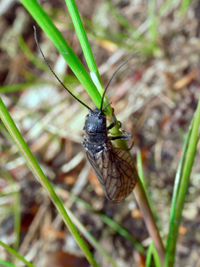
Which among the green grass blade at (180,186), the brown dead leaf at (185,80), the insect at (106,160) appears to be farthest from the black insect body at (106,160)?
the brown dead leaf at (185,80)

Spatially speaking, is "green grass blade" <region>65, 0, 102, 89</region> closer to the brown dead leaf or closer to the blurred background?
the blurred background

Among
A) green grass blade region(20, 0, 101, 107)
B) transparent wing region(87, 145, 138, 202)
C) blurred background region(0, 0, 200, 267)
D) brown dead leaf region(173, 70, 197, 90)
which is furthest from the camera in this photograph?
brown dead leaf region(173, 70, 197, 90)

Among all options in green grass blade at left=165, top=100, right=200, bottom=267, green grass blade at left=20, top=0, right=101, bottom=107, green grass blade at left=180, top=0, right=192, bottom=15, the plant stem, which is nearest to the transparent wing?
the plant stem

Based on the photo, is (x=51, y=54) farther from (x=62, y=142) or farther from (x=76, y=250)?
(x=76, y=250)

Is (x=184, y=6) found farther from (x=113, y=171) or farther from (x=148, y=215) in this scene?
(x=148, y=215)

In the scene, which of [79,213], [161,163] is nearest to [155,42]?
[161,163]

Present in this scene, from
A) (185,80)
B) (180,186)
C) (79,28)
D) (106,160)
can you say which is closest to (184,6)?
(185,80)
